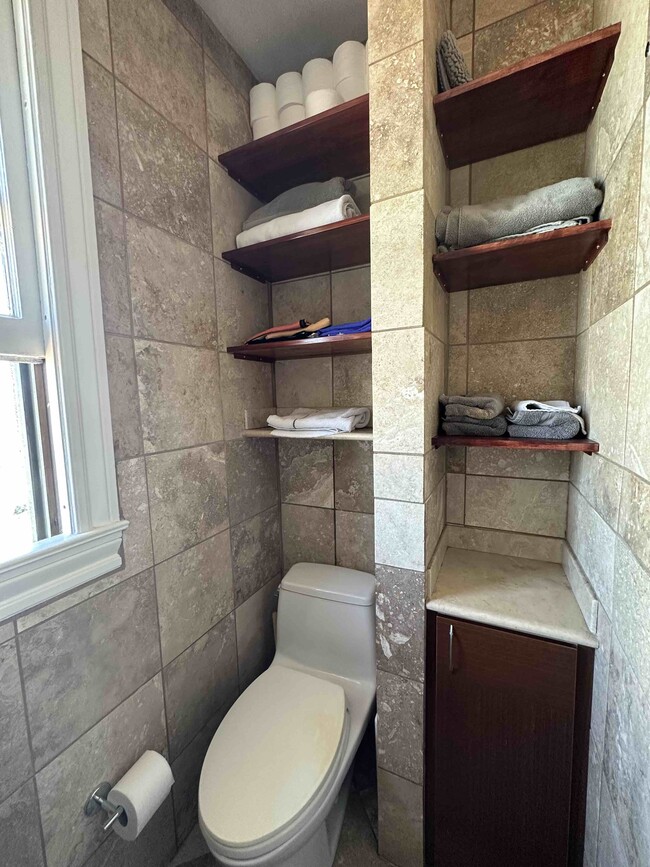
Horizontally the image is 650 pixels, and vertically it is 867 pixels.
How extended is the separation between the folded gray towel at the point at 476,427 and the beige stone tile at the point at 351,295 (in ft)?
1.90

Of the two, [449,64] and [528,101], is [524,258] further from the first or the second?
[449,64]

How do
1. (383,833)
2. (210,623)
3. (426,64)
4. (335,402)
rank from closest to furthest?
(426,64) < (383,833) < (210,623) < (335,402)

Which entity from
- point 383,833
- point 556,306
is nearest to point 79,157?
point 556,306

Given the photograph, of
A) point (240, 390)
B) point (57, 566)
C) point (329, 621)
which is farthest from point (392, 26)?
point (329, 621)

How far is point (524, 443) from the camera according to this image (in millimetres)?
930

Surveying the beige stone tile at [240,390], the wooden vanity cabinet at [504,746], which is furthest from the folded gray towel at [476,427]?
the beige stone tile at [240,390]

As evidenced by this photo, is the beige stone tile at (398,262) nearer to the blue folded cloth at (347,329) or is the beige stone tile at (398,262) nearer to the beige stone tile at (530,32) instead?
the blue folded cloth at (347,329)

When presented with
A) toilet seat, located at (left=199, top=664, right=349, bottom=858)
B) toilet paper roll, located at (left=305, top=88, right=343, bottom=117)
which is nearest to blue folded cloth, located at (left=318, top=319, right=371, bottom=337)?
toilet paper roll, located at (left=305, top=88, right=343, bottom=117)

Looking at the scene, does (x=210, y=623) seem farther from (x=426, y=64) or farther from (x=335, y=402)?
(x=426, y=64)

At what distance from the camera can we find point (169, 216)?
3.43 ft

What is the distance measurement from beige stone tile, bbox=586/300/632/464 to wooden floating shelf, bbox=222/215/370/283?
0.67 metres

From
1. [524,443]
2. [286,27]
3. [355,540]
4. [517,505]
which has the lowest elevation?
[355,540]

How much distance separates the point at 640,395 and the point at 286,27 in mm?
1564

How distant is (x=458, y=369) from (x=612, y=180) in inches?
23.8
